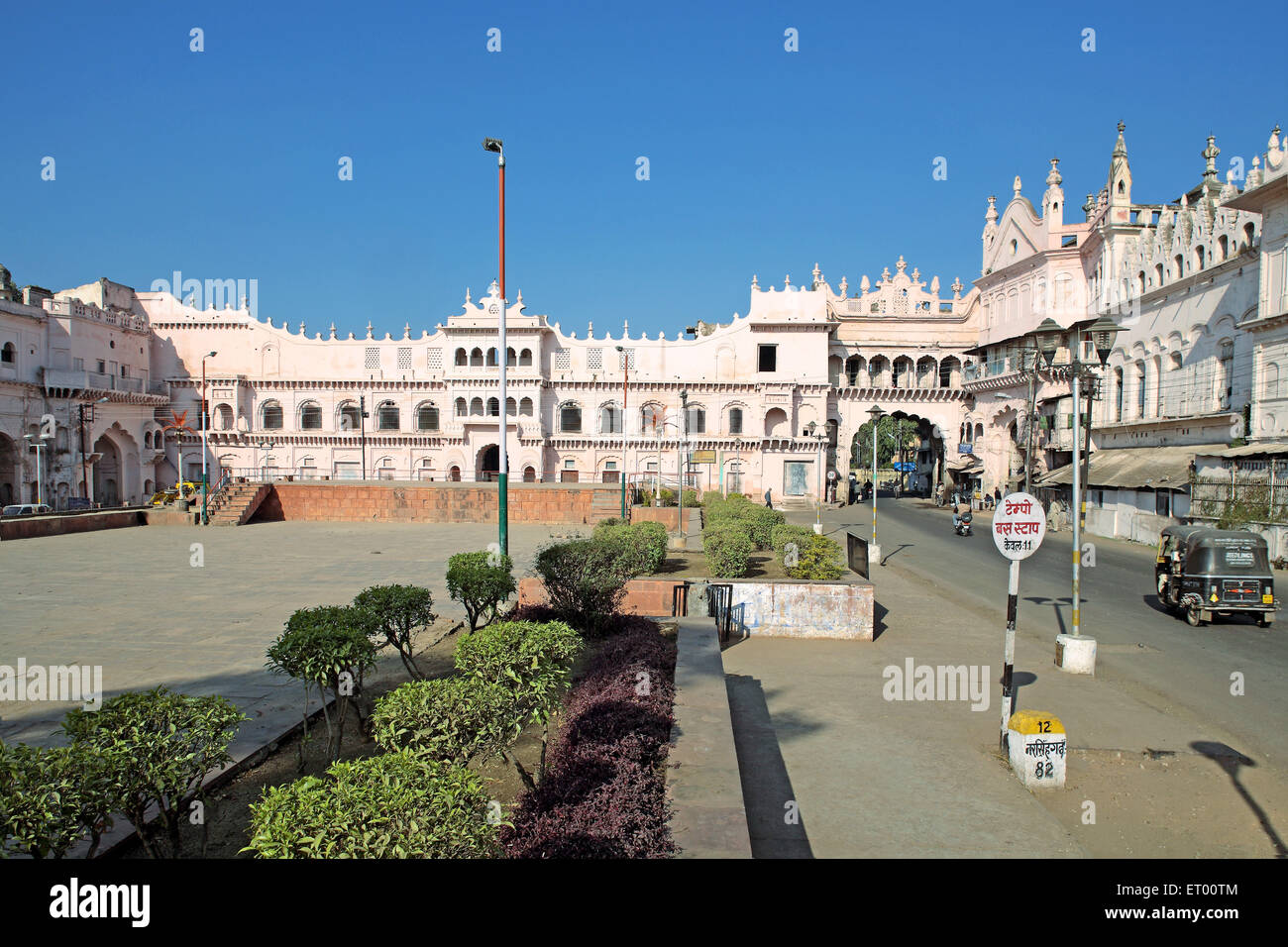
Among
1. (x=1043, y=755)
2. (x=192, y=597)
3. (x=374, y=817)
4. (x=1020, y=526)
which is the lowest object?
(x=192, y=597)

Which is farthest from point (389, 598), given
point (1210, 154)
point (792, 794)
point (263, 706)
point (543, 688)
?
point (1210, 154)

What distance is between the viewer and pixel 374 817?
8.95 feet

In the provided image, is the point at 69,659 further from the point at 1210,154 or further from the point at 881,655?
the point at 1210,154

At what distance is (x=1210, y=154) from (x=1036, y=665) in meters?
28.1

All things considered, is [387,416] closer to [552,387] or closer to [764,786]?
[552,387]

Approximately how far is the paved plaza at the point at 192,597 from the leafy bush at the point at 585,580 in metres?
2.91

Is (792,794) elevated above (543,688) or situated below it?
below

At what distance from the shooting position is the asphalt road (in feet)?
24.8

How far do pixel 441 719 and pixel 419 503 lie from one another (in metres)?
26.0

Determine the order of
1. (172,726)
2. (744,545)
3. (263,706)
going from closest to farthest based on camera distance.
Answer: (172,726), (263,706), (744,545)

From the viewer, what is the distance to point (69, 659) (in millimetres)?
8602

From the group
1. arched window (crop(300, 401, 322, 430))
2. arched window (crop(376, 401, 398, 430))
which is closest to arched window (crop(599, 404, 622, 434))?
arched window (crop(376, 401, 398, 430))

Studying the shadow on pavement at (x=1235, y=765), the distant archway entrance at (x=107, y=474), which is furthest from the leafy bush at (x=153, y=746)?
the distant archway entrance at (x=107, y=474)

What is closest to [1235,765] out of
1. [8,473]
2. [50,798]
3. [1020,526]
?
[1020,526]
